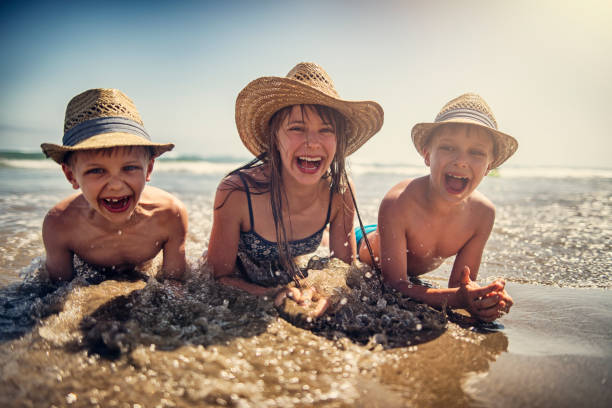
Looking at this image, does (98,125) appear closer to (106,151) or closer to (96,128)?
(96,128)

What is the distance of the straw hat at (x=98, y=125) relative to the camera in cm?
254

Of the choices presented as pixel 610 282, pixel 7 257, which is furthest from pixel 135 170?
pixel 610 282

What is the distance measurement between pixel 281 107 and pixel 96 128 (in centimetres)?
131

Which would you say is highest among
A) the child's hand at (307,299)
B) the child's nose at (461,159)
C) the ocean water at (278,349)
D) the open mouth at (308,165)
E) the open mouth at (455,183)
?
the child's nose at (461,159)

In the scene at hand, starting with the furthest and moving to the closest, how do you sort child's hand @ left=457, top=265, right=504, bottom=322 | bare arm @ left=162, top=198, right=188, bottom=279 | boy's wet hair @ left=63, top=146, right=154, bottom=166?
bare arm @ left=162, top=198, right=188, bottom=279 → boy's wet hair @ left=63, top=146, right=154, bottom=166 → child's hand @ left=457, top=265, right=504, bottom=322

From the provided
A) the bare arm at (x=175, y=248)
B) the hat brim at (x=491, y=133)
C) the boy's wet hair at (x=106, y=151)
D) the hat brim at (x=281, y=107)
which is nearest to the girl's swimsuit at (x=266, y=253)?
the bare arm at (x=175, y=248)

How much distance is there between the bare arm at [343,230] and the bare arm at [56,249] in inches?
87.1

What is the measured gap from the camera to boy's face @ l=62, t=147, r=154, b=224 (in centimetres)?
261

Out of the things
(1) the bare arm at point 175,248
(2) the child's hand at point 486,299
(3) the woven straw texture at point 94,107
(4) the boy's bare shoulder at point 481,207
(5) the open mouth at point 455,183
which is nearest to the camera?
(2) the child's hand at point 486,299

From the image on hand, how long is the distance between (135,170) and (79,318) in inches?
40.6

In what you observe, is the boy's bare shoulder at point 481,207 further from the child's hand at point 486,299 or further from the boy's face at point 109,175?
the boy's face at point 109,175

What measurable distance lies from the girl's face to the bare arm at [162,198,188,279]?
Result: 3.58 feet

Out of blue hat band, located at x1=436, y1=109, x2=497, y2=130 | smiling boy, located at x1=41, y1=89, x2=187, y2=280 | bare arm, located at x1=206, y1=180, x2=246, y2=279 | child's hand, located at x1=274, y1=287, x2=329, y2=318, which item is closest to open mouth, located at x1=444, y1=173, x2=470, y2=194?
blue hat band, located at x1=436, y1=109, x2=497, y2=130

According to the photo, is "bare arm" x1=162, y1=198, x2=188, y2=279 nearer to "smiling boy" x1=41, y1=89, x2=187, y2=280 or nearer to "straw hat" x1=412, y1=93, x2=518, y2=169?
"smiling boy" x1=41, y1=89, x2=187, y2=280
